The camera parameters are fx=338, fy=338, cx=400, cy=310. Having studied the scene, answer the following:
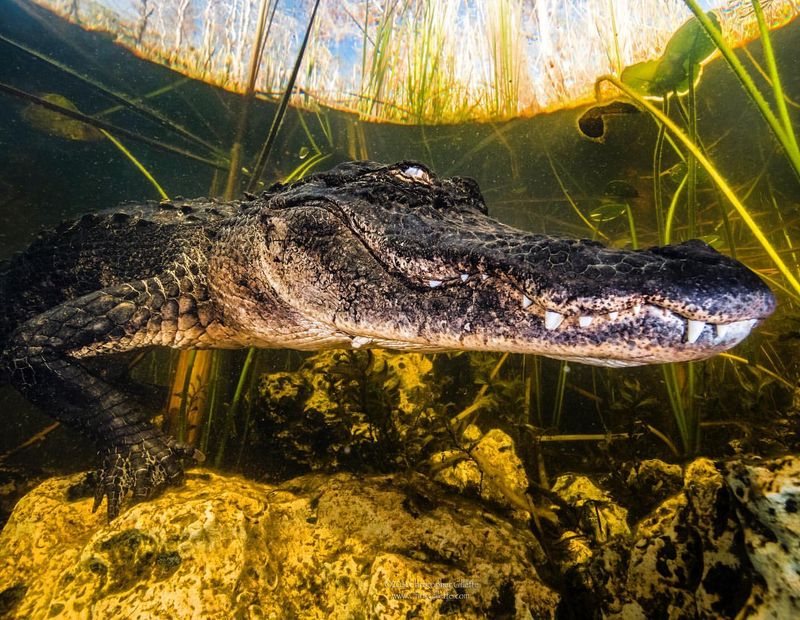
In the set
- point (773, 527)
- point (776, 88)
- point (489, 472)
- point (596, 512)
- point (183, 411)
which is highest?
point (776, 88)

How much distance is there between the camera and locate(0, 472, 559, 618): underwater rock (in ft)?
4.37

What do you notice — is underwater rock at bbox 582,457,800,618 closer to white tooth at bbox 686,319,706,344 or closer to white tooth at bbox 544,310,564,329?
white tooth at bbox 686,319,706,344

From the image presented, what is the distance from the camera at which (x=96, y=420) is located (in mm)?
2398

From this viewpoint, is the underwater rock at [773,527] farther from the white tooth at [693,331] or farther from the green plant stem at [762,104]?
the green plant stem at [762,104]

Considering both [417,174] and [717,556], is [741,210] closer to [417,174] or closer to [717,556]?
[417,174]

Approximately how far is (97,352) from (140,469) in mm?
985

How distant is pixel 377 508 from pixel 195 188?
647 inches

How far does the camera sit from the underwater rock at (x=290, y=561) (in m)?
1.33

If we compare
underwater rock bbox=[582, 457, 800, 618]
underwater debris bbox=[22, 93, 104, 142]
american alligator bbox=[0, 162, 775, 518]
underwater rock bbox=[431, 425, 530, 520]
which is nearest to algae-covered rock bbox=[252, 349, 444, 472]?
underwater rock bbox=[431, 425, 530, 520]

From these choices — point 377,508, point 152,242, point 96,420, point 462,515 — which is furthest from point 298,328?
point 152,242

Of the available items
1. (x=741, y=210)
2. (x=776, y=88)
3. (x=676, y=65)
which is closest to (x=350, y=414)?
(x=741, y=210)

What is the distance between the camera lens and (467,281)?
1.46 m

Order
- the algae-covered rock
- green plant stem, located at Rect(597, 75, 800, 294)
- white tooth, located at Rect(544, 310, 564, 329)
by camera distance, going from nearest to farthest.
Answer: white tooth, located at Rect(544, 310, 564, 329), green plant stem, located at Rect(597, 75, 800, 294), the algae-covered rock

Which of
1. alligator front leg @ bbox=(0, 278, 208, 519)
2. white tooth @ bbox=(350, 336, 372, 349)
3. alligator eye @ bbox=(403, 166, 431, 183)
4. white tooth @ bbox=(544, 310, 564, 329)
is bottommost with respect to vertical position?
alligator front leg @ bbox=(0, 278, 208, 519)
